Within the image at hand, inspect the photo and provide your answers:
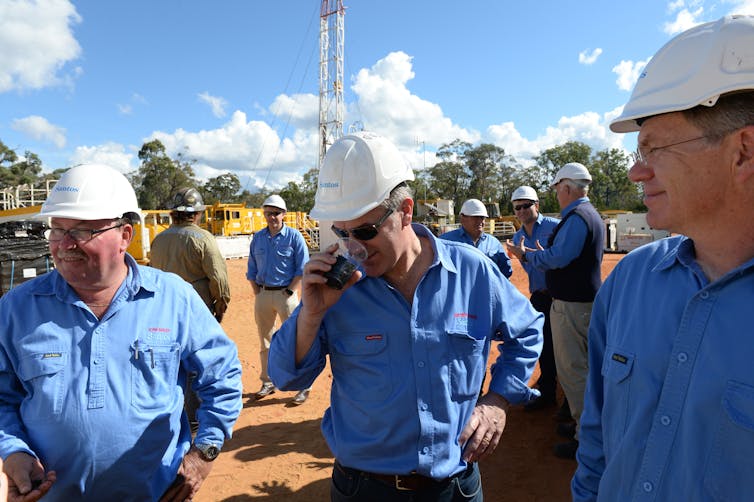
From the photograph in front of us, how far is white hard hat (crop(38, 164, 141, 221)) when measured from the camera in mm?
2078

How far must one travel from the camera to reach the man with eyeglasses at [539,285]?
5594 millimetres

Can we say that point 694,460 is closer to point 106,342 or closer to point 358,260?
point 358,260

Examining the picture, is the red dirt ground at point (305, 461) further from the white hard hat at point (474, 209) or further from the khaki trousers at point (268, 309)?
the white hard hat at point (474, 209)

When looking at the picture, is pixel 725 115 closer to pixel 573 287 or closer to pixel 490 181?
pixel 573 287

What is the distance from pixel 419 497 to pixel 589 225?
323 centimetres

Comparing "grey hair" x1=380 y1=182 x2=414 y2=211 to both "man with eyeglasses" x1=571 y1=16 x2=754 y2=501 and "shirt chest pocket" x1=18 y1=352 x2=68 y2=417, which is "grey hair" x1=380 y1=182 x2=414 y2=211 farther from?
"shirt chest pocket" x1=18 y1=352 x2=68 y2=417

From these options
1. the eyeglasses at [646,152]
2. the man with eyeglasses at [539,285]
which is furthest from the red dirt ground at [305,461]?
the eyeglasses at [646,152]

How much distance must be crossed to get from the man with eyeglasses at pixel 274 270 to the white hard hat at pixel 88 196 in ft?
12.9

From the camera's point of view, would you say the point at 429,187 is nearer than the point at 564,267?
No

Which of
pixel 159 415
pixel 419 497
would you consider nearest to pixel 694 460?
pixel 419 497

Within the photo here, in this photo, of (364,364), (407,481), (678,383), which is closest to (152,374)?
(364,364)

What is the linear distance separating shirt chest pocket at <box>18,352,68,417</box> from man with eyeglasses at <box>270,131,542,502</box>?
0.93 metres

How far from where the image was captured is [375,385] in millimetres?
1889

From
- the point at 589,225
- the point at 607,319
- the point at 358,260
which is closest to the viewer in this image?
the point at 607,319
